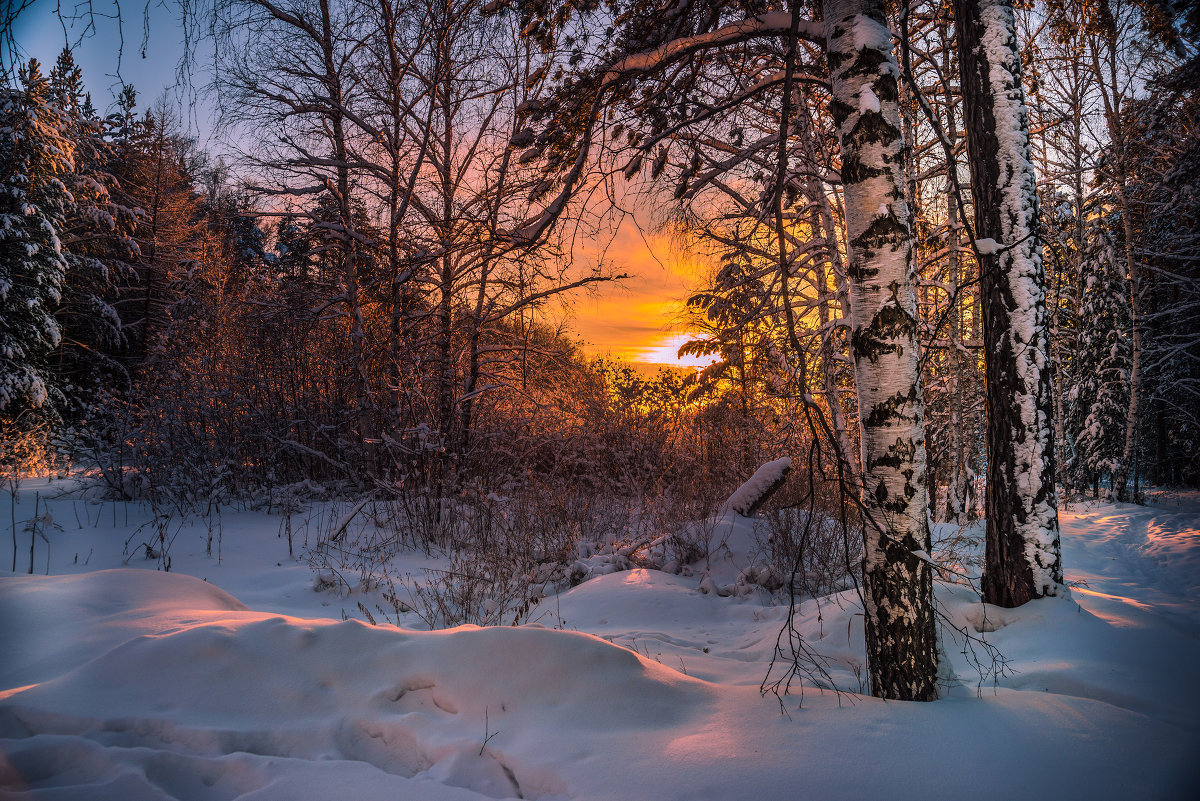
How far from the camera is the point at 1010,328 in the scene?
3.81 metres

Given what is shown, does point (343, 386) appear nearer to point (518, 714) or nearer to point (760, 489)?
point (760, 489)

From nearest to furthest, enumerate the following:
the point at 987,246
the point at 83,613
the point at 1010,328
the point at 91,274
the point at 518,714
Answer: the point at 518,714
the point at 83,613
the point at 987,246
the point at 1010,328
the point at 91,274

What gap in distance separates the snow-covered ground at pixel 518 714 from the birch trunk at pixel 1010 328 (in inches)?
16.8

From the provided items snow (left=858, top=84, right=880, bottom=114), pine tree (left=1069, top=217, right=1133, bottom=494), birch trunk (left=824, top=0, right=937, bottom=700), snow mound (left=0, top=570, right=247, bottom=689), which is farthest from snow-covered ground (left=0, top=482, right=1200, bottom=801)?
pine tree (left=1069, top=217, right=1133, bottom=494)

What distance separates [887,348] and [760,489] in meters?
5.47

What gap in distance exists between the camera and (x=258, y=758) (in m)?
1.86

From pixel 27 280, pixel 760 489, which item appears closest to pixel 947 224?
pixel 760 489

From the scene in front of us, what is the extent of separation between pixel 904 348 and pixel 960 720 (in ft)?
5.02

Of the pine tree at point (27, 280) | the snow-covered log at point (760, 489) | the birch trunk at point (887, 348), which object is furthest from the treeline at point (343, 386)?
the birch trunk at point (887, 348)

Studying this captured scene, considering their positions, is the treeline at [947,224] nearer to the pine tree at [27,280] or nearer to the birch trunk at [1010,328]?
the birch trunk at [1010,328]

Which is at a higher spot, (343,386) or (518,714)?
(343,386)

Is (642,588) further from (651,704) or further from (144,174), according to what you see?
(144,174)

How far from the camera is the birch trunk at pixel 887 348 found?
2.29 metres

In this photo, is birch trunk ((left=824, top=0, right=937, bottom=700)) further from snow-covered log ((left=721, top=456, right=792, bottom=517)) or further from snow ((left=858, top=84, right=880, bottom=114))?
snow-covered log ((left=721, top=456, right=792, bottom=517))
